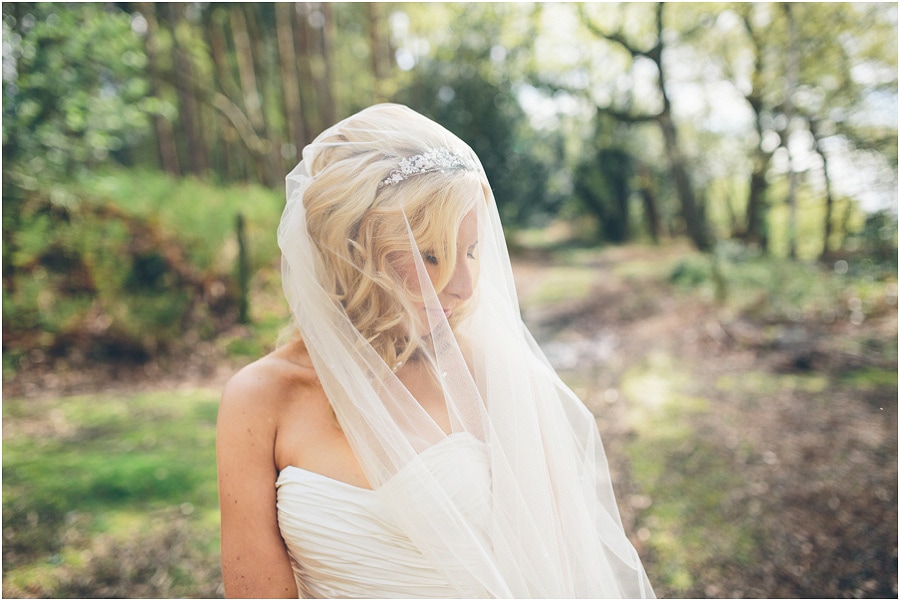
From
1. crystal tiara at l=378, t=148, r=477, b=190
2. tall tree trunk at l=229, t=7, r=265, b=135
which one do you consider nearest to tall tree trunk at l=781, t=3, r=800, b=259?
crystal tiara at l=378, t=148, r=477, b=190

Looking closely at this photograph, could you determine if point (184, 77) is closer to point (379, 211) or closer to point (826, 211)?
point (379, 211)

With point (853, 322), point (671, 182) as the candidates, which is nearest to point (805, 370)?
point (853, 322)

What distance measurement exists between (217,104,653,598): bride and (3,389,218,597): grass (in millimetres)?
1773

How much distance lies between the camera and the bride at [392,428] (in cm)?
150

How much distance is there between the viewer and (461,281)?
1663 mm

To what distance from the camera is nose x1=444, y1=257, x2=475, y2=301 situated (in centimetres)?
165

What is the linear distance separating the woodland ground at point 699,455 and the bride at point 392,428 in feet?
5.87

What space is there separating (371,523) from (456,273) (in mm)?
782

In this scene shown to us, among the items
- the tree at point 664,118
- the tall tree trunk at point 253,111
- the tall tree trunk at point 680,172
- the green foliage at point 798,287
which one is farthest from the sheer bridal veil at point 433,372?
the tall tree trunk at point 680,172

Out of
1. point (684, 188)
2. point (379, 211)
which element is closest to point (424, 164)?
point (379, 211)

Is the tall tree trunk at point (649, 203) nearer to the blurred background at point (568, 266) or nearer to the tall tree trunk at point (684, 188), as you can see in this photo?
the blurred background at point (568, 266)

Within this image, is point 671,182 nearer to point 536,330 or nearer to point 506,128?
point 506,128

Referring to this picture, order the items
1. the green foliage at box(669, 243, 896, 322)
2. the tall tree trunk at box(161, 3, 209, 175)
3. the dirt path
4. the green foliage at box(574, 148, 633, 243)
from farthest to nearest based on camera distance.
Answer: the green foliage at box(574, 148, 633, 243), the tall tree trunk at box(161, 3, 209, 175), the green foliage at box(669, 243, 896, 322), the dirt path

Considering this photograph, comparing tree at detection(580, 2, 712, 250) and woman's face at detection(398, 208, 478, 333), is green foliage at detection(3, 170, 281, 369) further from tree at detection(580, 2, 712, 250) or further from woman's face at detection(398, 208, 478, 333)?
tree at detection(580, 2, 712, 250)
